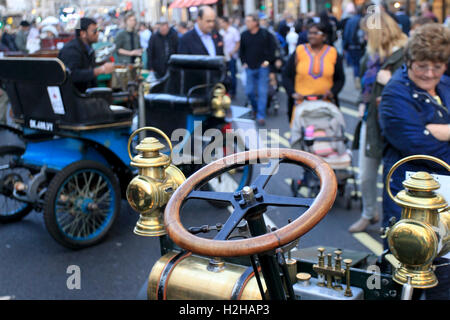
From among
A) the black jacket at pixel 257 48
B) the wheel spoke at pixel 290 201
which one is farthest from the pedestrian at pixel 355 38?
the wheel spoke at pixel 290 201

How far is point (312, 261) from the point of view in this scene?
2467 millimetres

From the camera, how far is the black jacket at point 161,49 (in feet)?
33.5

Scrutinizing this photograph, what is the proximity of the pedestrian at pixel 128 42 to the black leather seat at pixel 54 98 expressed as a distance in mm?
6543

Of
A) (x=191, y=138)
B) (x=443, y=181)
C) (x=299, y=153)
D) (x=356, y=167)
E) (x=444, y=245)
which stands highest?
(x=299, y=153)

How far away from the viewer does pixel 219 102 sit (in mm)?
5328

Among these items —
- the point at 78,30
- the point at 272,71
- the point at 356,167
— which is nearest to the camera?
the point at 78,30

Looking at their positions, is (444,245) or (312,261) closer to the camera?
(444,245)

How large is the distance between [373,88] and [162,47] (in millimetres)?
6610

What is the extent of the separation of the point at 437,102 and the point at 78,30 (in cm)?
347

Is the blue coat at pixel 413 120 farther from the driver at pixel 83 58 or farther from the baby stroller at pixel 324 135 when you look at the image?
the driver at pixel 83 58

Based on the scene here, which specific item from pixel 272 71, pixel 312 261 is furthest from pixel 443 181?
pixel 272 71

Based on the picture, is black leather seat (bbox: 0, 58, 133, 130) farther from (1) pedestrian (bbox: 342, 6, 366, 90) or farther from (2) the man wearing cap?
(2) the man wearing cap
